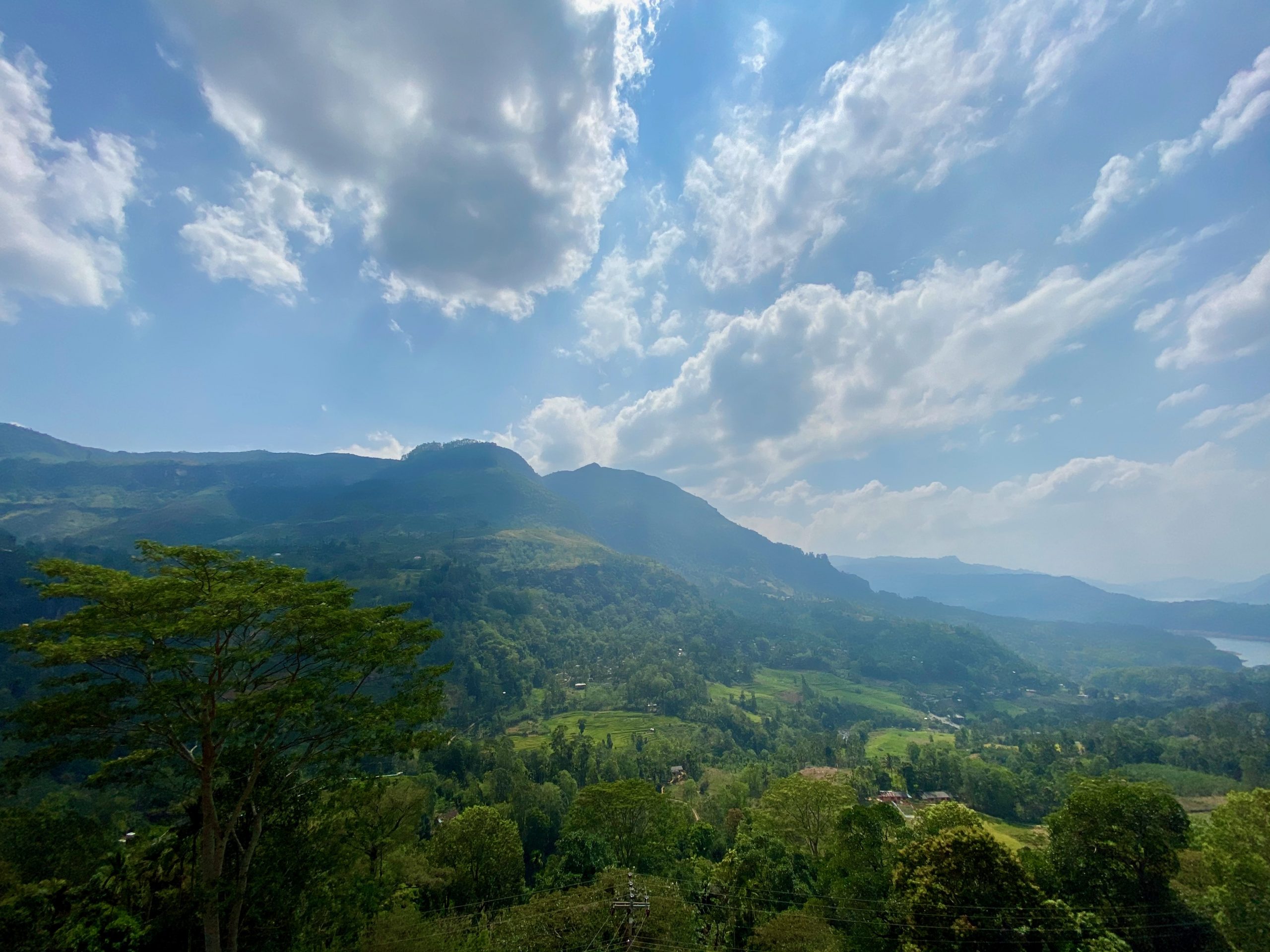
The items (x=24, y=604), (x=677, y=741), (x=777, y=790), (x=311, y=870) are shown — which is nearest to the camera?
(x=311, y=870)

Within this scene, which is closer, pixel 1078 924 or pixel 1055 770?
pixel 1078 924

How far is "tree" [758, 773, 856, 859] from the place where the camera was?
125ft

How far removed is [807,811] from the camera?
38.6m

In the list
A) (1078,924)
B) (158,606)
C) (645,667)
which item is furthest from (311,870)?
(645,667)

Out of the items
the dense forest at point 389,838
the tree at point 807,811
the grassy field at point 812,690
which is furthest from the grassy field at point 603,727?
the tree at point 807,811

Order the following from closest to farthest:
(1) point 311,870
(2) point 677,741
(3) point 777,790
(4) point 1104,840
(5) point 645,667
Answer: (1) point 311,870 → (4) point 1104,840 → (3) point 777,790 → (2) point 677,741 → (5) point 645,667

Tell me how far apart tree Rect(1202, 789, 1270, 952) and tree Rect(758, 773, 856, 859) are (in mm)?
19096

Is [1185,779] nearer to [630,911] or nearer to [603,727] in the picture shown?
[603,727]

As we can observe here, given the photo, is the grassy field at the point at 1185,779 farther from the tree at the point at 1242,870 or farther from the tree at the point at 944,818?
the tree at the point at 1242,870

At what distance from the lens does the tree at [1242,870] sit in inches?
815

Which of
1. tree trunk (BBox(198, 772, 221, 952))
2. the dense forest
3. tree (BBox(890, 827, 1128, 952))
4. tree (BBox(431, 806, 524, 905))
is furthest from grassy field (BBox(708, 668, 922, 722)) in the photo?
tree trunk (BBox(198, 772, 221, 952))

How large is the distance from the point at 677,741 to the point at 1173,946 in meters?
87.8

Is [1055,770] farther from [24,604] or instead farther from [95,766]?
[24,604]

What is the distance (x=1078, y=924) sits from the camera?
66.7 feet
